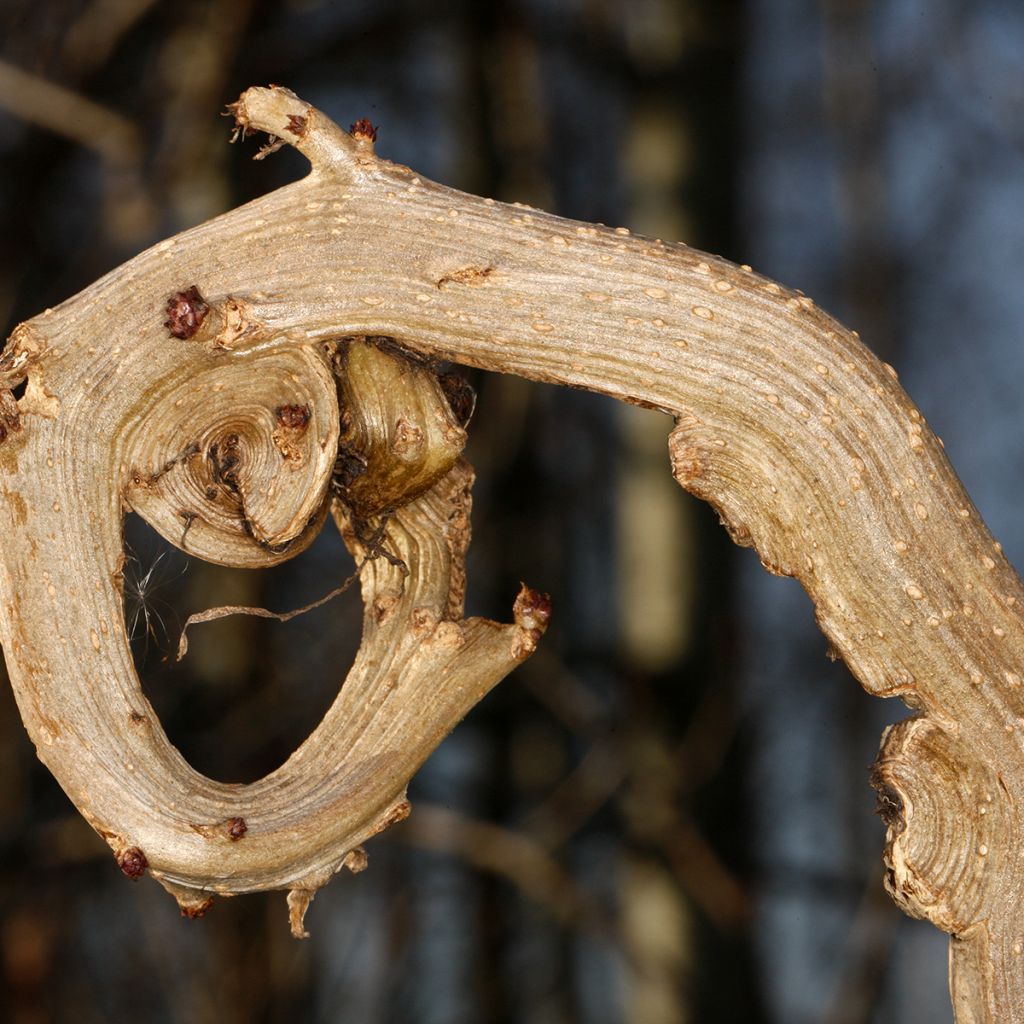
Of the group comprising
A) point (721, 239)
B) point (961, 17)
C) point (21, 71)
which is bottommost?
point (721, 239)

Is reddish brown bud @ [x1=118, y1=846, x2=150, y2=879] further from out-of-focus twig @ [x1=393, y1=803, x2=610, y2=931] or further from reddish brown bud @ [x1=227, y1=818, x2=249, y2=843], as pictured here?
out-of-focus twig @ [x1=393, y1=803, x2=610, y2=931]

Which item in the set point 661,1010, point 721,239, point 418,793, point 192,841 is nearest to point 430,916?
point 418,793

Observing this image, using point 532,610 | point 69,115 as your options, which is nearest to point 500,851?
point 69,115

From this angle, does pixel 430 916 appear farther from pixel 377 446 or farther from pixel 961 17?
pixel 961 17

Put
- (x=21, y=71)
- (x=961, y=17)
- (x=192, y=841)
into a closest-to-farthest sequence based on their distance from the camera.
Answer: (x=192, y=841) → (x=21, y=71) → (x=961, y=17)

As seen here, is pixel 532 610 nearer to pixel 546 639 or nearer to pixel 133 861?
pixel 133 861

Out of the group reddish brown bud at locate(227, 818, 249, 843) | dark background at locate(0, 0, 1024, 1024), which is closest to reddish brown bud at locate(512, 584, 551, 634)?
reddish brown bud at locate(227, 818, 249, 843)

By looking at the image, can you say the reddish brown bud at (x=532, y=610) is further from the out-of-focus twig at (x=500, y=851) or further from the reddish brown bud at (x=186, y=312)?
the out-of-focus twig at (x=500, y=851)
